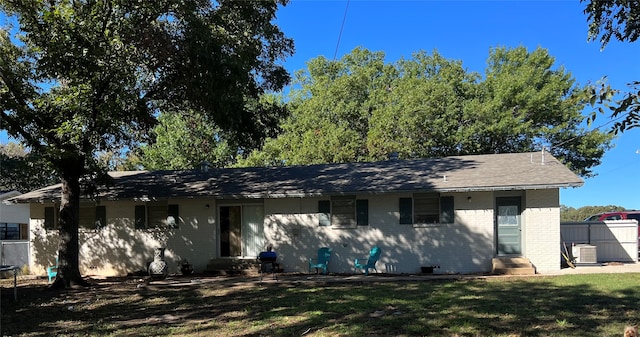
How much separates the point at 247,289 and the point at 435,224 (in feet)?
19.1

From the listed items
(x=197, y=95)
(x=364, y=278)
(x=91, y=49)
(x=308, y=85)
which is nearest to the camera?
(x=91, y=49)

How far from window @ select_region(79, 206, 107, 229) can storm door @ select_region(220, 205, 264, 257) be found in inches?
162

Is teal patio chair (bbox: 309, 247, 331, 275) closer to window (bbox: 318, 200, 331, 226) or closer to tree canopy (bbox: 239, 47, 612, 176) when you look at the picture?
window (bbox: 318, 200, 331, 226)

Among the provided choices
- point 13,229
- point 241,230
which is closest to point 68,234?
point 241,230

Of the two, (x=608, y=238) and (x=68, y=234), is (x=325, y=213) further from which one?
(x=608, y=238)

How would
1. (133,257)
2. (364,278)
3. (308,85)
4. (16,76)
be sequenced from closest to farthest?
1. (16,76)
2. (364,278)
3. (133,257)
4. (308,85)

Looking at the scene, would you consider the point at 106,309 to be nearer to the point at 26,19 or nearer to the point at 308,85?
the point at 26,19

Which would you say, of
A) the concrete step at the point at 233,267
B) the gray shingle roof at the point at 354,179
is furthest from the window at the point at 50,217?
the concrete step at the point at 233,267

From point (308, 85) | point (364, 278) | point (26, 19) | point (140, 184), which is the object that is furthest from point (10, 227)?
point (364, 278)

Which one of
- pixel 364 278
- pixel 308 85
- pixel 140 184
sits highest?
pixel 308 85

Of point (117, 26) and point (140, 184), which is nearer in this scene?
point (117, 26)

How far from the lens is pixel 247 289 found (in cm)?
1141

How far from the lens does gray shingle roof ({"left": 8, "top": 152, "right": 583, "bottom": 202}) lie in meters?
13.5

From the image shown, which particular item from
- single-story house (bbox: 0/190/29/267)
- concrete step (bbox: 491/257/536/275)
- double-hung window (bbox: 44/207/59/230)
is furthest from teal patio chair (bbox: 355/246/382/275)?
single-story house (bbox: 0/190/29/267)
